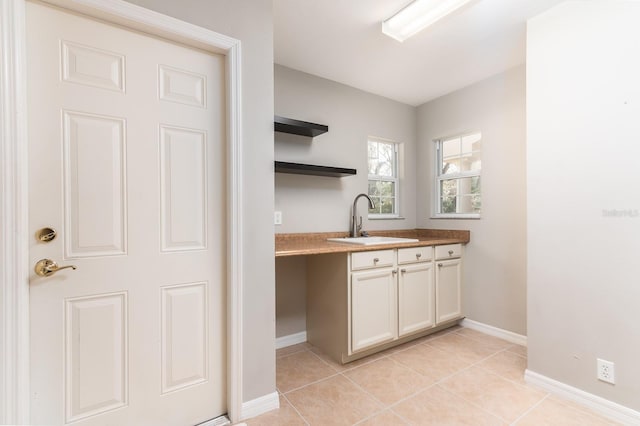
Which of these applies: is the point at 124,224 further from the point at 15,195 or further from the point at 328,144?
the point at 328,144

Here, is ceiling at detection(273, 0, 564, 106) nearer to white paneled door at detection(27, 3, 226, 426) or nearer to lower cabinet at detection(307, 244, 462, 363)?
white paneled door at detection(27, 3, 226, 426)

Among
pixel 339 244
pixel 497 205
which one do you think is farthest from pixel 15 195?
pixel 497 205

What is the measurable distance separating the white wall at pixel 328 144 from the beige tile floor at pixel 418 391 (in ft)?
3.95

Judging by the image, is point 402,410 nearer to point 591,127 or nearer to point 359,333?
point 359,333

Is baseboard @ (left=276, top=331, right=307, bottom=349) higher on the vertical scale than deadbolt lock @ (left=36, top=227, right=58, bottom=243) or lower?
lower

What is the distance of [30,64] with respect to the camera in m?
1.11

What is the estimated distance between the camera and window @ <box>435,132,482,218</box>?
9.34ft

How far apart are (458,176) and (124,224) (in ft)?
9.95

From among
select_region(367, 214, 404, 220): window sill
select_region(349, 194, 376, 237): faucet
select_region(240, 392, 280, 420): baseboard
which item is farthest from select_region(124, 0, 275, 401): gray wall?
select_region(367, 214, 404, 220): window sill

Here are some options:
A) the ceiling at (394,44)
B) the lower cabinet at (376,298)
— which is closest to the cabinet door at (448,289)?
the lower cabinet at (376,298)

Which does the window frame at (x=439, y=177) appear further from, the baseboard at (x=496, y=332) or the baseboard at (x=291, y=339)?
the baseboard at (x=291, y=339)

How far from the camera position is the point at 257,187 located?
1556mm

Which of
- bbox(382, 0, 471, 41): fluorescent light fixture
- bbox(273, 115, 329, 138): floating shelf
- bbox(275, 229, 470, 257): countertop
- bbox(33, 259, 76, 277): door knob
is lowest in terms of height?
bbox(275, 229, 470, 257): countertop

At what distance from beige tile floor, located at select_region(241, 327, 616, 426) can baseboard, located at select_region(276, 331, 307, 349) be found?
54 millimetres
